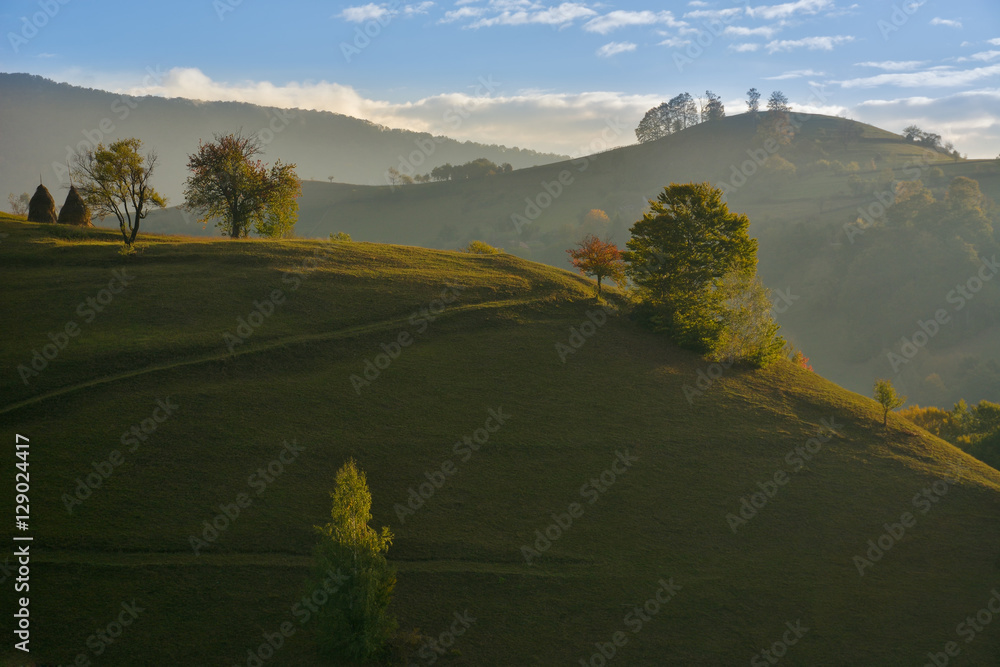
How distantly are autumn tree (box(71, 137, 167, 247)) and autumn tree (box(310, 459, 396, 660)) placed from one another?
43.7 metres

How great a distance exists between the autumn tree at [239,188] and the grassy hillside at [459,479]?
563 inches

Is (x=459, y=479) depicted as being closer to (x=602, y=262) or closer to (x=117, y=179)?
(x=602, y=262)

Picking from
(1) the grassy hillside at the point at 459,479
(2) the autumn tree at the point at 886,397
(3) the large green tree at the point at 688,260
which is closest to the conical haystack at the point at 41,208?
(1) the grassy hillside at the point at 459,479

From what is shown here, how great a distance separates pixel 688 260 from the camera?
53.0m

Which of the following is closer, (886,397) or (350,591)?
(350,591)

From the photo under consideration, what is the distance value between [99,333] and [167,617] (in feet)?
73.4

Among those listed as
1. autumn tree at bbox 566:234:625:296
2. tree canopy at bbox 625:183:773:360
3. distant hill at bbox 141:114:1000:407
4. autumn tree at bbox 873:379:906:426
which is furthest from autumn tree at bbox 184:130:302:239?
distant hill at bbox 141:114:1000:407

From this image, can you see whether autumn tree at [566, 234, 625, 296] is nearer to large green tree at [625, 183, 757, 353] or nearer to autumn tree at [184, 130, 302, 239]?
large green tree at [625, 183, 757, 353]

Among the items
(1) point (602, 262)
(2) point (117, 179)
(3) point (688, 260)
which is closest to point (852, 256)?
(3) point (688, 260)

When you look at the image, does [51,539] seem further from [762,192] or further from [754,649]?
[762,192]

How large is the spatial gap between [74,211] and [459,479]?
161 ft

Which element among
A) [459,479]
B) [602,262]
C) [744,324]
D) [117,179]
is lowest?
[459,479]

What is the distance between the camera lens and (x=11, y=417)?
3088 cm

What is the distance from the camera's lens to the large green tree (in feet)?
172
